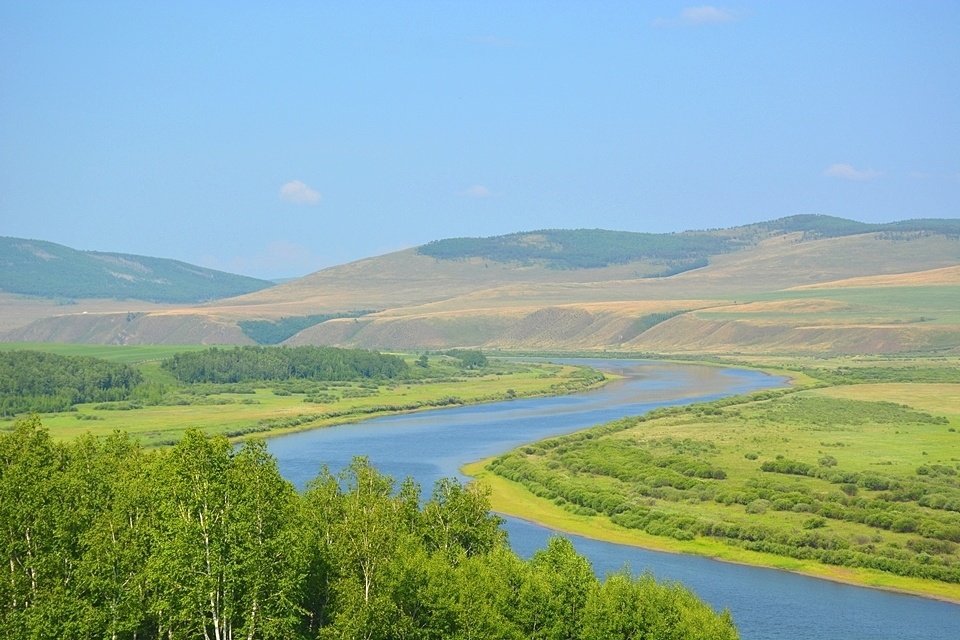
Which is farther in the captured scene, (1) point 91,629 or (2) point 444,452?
(2) point 444,452

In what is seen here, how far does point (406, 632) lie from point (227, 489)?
634 centimetres

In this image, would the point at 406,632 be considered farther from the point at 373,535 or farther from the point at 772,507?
the point at 772,507

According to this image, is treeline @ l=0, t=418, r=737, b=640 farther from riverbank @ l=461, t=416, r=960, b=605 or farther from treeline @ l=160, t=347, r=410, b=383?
treeline @ l=160, t=347, r=410, b=383

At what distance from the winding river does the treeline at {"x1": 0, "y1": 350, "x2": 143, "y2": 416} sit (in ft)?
96.0

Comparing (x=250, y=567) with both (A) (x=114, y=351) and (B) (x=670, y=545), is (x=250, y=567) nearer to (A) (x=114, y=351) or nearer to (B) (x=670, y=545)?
(B) (x=670, y=545)

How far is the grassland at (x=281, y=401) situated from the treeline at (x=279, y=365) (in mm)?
4172

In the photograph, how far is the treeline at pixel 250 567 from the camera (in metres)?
30.2

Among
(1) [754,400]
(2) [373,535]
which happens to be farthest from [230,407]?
(2) [373,535]

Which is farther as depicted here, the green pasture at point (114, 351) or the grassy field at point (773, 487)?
the green pasture at point (114, 351)

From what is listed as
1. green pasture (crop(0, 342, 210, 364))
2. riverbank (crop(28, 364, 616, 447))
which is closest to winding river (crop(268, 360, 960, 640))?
riverbank (crop(28, 364, 616, 447))

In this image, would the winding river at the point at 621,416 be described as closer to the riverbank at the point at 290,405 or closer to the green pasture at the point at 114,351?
the riverbank at the point at 290,405

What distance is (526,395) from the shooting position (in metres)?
136

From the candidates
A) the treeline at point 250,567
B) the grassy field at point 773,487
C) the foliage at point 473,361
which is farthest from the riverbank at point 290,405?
the treeline at point 250,567

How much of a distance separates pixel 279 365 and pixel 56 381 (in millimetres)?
37842
